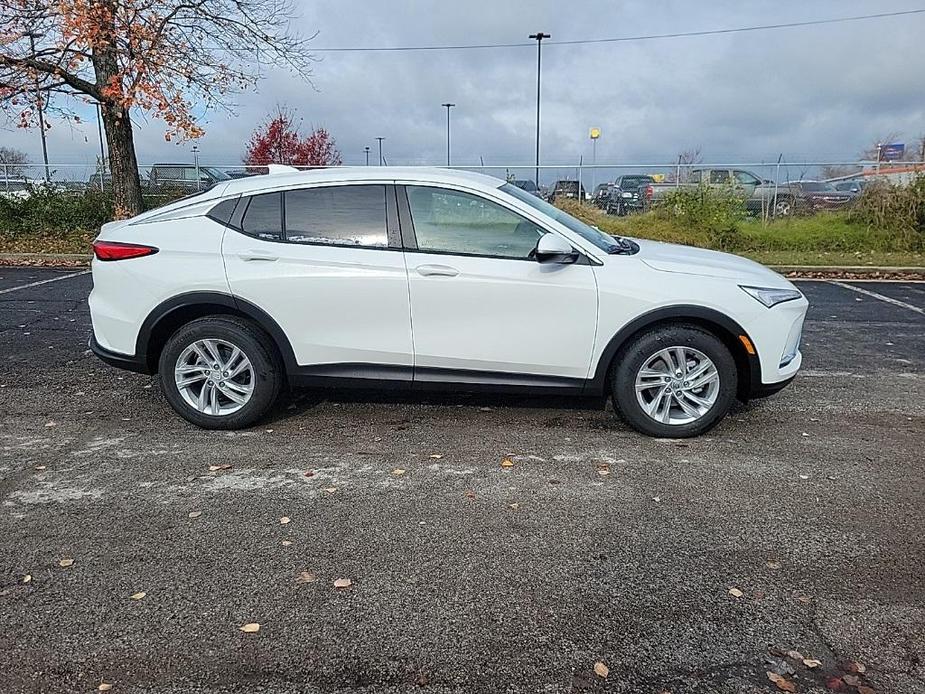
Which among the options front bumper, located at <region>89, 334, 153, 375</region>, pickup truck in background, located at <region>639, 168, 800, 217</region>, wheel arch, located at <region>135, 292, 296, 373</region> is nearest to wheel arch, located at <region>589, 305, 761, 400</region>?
wheel arch, located at <region>135, 292, 296, 373</region>

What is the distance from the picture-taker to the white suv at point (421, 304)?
475cm

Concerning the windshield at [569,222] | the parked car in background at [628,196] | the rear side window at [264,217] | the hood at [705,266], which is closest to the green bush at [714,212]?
the parked car in background at [628,196]

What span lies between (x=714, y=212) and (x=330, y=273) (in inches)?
553

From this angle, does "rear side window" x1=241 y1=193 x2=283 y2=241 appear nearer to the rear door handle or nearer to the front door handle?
the rear door handle

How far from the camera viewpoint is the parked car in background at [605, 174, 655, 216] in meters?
18.8

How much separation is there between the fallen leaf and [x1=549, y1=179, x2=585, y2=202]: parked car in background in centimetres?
Result: 1751

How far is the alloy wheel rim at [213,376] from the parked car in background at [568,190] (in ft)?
50.5

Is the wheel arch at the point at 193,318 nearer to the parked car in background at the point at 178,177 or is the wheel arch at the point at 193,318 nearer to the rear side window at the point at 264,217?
the rear side window at the point at 264,217

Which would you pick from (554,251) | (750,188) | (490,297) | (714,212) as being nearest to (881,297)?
(714,212)

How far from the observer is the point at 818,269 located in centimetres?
1383

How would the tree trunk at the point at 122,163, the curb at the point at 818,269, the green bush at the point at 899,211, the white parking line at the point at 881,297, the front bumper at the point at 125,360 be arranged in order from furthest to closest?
the green bush at the point at 899,211
the tree trunk at the point at 122,163
the curb at the point at 818,269
the white parking line at the point at 881,297
the front bumper at the point at 125,360

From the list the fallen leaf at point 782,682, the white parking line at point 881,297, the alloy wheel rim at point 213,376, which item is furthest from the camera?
the white parking line at point 881,297

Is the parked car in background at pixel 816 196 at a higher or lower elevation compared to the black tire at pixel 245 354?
higher

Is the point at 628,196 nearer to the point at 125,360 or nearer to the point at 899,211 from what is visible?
the point at 899,211
